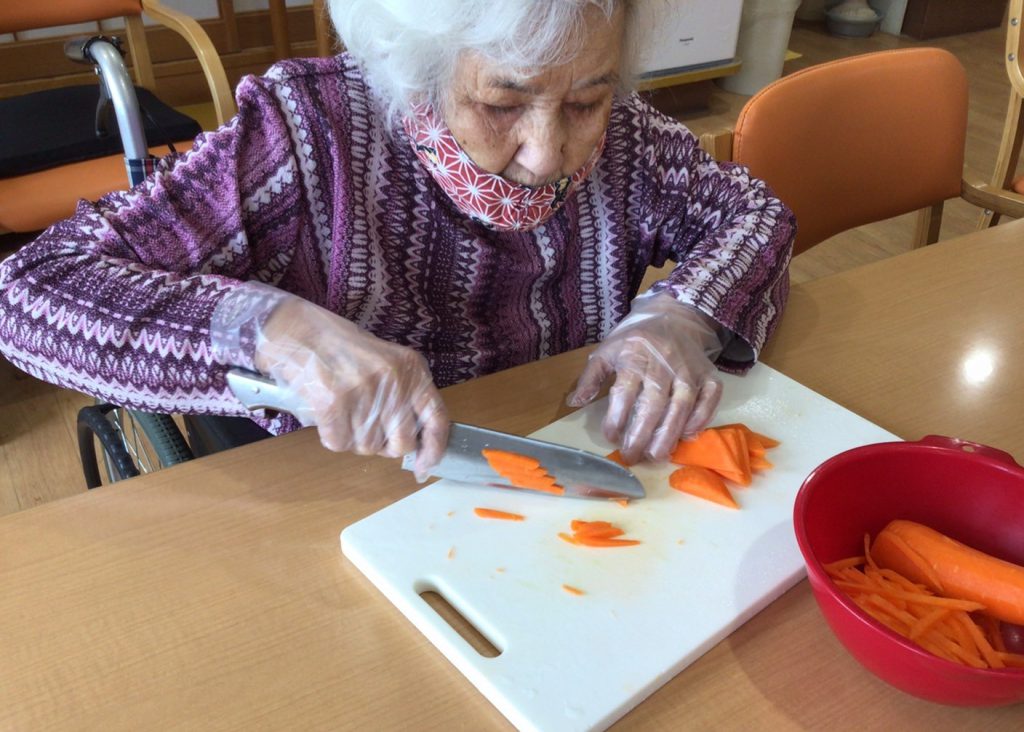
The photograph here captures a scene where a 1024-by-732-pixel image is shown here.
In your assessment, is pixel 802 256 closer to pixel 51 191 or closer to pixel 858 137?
pixel 858 137

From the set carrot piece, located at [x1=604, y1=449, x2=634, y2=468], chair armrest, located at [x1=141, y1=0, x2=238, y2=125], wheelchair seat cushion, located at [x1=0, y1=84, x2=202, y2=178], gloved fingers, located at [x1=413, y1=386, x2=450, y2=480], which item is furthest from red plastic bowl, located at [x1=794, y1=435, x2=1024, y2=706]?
wheelchair seat cushion, located at [x1=0, y1=84, x2=202, y2=178]

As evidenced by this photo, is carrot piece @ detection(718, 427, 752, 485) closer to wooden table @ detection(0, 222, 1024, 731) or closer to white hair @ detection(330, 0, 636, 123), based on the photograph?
wooden table @ detection(0, 222, 1024, 731)

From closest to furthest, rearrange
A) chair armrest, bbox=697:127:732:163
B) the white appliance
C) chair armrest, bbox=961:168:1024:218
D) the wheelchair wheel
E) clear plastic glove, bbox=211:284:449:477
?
clear plastic glove, bbox=211:284:449:477
the wheelchair wheel
chair armrest, bbox=697:127:732:163
chair armrest, bbox=961:168:1024:218
the white appliance

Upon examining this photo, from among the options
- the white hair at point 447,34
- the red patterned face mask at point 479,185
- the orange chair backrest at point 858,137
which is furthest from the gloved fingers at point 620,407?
the orange chair backrest at point 858,137

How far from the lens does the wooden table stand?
0.60 metres

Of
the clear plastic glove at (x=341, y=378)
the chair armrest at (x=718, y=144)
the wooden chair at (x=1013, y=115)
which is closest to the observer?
the clear plastic glove at (x=341, y=378)

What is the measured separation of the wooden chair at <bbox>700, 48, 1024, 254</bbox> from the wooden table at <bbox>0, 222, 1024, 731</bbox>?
1.92 feet

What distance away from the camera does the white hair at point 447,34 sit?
2.55 feet

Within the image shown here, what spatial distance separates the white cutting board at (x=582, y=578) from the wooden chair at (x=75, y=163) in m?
1.50

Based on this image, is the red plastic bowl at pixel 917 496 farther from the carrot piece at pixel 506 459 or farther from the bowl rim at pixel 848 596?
the carrot piece at pixel 506 459

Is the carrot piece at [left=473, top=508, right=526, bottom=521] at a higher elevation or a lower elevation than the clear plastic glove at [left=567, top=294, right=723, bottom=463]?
lower

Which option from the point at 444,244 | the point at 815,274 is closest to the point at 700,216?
the point at 444,244

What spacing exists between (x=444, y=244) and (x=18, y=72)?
2771mm

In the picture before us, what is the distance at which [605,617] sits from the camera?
2.17 ft
